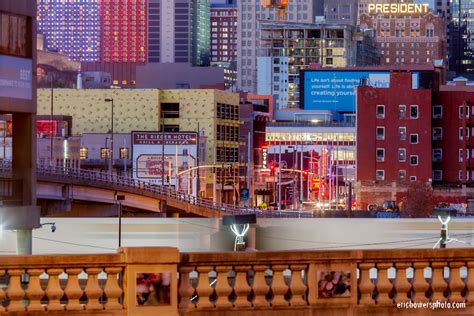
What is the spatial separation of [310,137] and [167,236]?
6854 inches

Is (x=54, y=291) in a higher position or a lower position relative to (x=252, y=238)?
lower

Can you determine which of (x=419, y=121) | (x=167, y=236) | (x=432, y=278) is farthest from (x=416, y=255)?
(x=419, y=121)

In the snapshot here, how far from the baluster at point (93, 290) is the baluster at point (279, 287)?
1.84 metres

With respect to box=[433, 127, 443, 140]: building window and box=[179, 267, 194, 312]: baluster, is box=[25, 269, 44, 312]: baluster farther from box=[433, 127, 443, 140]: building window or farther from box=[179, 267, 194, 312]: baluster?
box=[433, 127, 443, 140]: building window

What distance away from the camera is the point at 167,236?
809 inches

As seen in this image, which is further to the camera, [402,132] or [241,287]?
[402,132]

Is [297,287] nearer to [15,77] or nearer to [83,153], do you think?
[15,77]

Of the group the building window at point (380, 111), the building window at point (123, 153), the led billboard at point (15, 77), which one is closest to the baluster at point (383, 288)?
the led billboard at point (15, 77)

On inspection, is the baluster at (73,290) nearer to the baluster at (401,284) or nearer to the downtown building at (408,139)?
the baluster at (401,284)

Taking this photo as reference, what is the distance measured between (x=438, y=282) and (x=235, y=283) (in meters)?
2.23

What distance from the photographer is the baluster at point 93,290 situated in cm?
1477

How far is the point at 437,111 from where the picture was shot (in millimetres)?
128750

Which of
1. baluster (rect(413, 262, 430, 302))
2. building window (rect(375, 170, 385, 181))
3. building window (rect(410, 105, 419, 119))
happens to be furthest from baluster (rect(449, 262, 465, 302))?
building window (rect(375, 170, 385, 181))

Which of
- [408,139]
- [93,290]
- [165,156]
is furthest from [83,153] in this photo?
[93,290]
